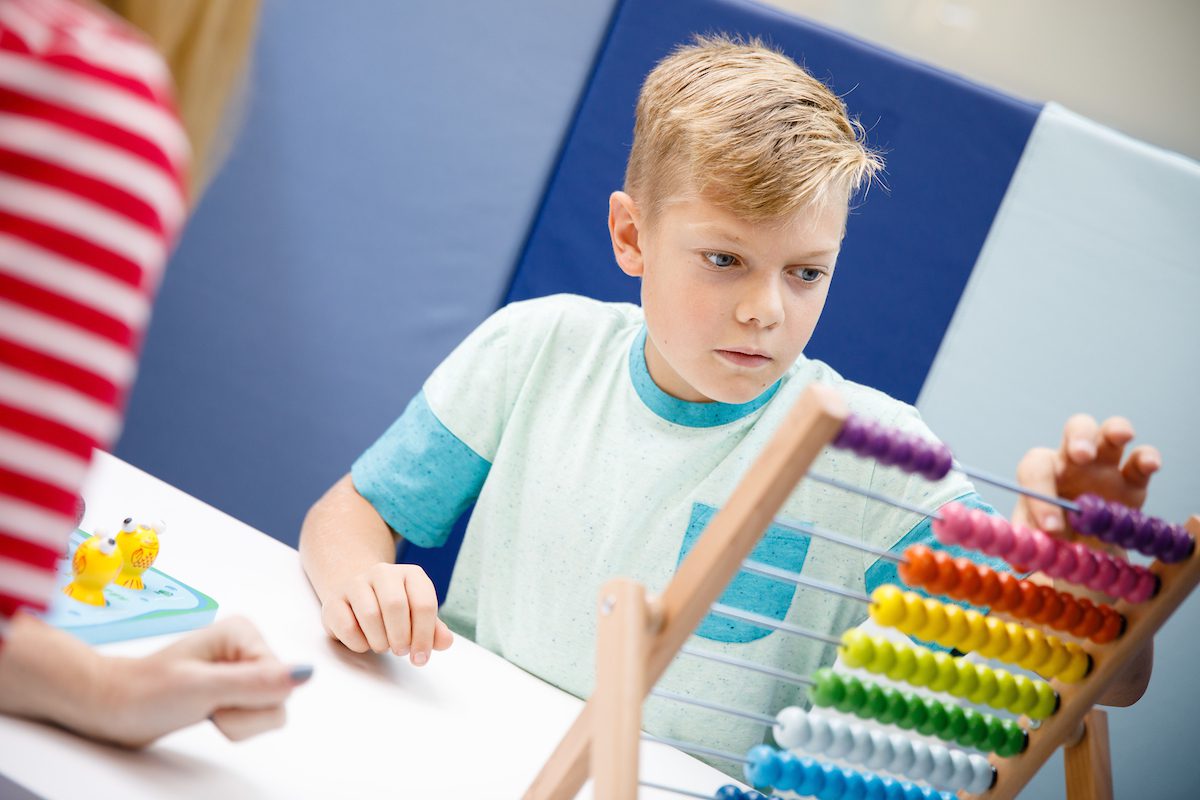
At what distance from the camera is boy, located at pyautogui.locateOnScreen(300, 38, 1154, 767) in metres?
1.03

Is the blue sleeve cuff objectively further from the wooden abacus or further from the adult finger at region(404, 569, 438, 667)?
the wooden abacus

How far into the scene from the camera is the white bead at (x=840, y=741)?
75cm

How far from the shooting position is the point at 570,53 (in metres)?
1.57

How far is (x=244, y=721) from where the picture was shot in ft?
2.21

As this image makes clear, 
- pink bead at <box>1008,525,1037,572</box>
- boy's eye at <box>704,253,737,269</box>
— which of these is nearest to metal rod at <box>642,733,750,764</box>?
pink bead at <box>1008,525,1037,572</box>

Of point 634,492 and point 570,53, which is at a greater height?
point 570,53

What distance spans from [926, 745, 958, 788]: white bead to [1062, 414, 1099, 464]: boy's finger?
0.22 meters

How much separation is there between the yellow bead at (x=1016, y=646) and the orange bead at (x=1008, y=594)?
25 mm

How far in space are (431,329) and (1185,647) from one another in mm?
1078

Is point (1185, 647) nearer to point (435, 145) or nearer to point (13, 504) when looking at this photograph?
point (435, 145)

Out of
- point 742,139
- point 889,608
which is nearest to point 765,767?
point 889,608

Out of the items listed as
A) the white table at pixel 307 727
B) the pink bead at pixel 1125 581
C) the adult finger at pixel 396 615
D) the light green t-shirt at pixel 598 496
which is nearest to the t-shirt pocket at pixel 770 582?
→ the light green t-shirt at pixel 598 496

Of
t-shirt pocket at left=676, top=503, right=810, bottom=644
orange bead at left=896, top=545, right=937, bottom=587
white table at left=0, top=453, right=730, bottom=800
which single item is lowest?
white table at left=0, top=453, right=730, bottom=800

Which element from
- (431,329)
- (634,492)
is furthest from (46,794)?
Result: (431,329)
